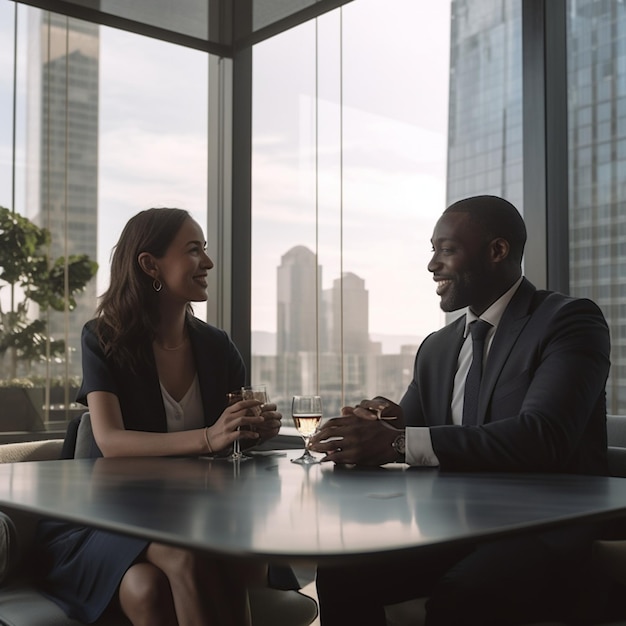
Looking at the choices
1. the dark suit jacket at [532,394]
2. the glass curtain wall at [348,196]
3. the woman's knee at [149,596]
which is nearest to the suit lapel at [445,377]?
the dark suit jacket at [532,394]

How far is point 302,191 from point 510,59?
1634 mm

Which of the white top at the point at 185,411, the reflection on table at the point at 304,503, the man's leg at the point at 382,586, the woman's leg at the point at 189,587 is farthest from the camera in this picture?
the white top at the point at 185,411

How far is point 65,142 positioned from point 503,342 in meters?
3.41

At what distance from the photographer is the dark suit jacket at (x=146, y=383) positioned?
2.43m

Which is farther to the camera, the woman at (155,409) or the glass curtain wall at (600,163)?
the glass curtain wall at (600,163)

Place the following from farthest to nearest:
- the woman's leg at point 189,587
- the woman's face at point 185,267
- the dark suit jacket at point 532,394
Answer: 1. the woman's face at point 185,267
2. the dark suit jacket at point 532,394
3. the woman's leg at point 189,587

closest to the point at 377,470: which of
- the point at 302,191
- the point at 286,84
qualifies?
the point at 302,191

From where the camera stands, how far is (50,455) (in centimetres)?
275

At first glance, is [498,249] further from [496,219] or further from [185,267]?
[185,267]

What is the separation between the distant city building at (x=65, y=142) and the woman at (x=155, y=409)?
2190 mm

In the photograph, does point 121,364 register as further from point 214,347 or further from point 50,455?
point 50,455

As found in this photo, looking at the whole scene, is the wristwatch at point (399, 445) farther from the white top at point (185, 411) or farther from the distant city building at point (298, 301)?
the distant city building at point (298, 301)

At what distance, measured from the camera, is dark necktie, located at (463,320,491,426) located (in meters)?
2.18

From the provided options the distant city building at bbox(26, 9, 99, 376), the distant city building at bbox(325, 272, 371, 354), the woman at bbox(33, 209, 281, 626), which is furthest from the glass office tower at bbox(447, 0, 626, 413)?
the distant city building at bbox(26, 9, 99, 376)
